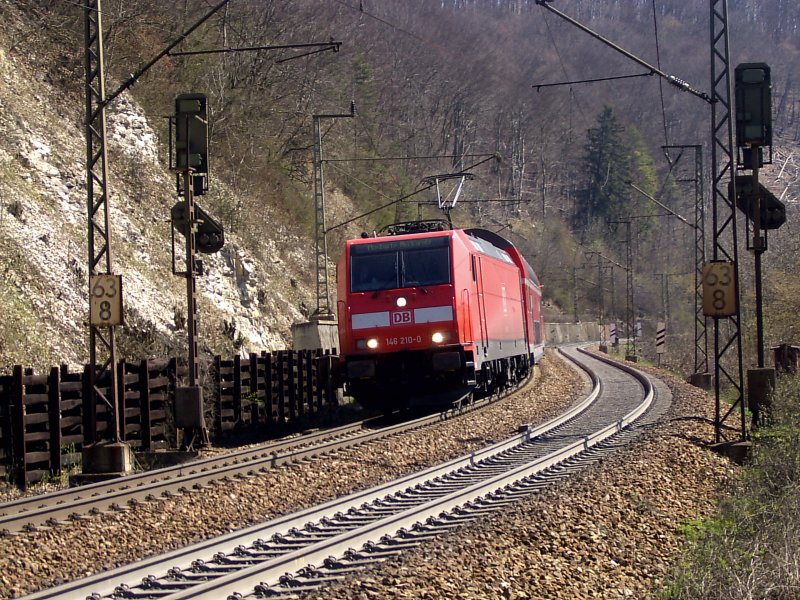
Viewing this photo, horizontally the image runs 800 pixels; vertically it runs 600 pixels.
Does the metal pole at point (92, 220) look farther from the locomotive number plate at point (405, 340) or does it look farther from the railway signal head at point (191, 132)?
the locomotive number plate at point (405, 340)

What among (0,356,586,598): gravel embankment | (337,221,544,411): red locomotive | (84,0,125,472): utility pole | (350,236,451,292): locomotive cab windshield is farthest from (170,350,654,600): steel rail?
(84,0,125,472): utility pole

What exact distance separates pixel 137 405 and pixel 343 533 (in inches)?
366

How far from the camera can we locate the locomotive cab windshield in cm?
1897

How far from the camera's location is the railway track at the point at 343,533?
22.8 ft

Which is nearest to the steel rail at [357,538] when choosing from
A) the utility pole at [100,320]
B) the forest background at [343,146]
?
the utility pole at [100,320]

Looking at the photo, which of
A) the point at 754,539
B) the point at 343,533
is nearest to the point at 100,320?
the point at 343,533

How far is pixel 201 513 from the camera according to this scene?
10.3m

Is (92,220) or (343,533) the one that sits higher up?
(92,220)

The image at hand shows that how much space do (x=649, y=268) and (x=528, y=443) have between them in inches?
3393

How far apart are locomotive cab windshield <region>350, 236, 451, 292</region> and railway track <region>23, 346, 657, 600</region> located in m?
4.55

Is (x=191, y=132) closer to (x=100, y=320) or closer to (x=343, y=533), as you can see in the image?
(x=100, y=320)

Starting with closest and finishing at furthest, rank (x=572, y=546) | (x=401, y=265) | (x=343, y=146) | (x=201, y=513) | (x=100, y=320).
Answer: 1. (x=572, y=546)
2. (x=201, y=513)
3. (x=100, y=320)
4. (x=401, y=265)
5. (x=343, y=146)

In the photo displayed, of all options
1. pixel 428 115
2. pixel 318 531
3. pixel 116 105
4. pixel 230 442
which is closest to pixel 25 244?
pixel 230 442

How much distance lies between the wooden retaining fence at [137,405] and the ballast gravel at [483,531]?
3586 millimetres
